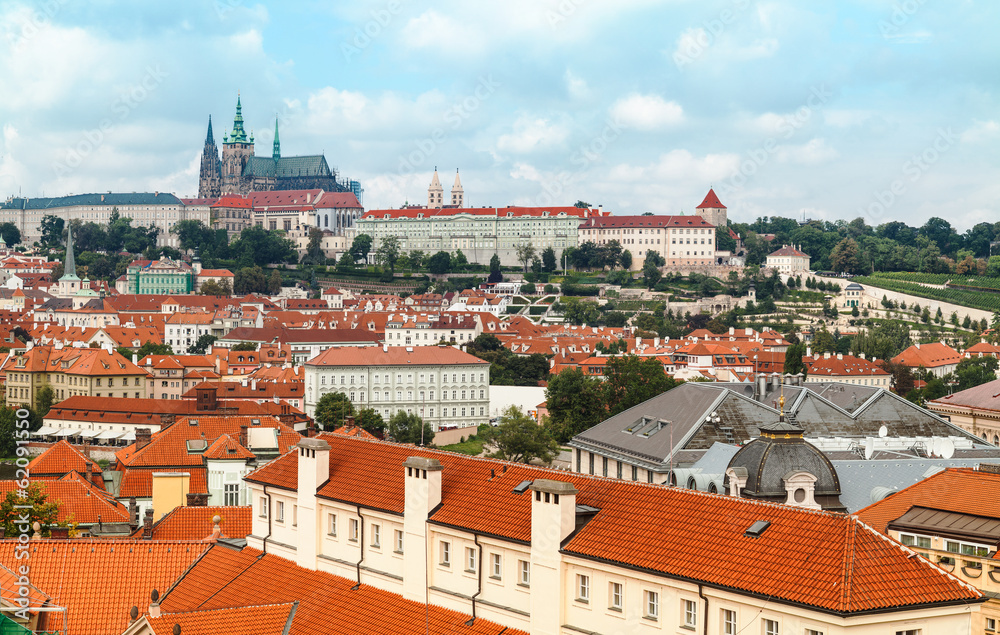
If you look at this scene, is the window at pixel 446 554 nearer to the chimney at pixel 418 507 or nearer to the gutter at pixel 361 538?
the chimney at pixel 418 507

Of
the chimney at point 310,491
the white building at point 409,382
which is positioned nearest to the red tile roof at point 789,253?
the white building at point 409,382

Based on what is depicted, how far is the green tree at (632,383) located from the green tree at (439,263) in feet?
338

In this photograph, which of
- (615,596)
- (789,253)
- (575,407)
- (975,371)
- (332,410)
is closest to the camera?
(615,596)

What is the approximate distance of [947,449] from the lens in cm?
3641

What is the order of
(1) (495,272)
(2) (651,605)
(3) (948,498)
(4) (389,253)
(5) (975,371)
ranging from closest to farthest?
(2) (651,605) → (3) (948,498) → (5) (975,371) → (1) (495,272) → (4) (389,253)

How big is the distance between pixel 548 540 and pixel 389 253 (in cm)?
15674

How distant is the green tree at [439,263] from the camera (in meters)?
167

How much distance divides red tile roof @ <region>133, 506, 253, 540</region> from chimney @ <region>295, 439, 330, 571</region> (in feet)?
13.2

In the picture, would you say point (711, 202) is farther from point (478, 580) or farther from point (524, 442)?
point (478, 580)

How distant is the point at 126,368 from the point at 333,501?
74.3m

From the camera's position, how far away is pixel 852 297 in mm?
138125

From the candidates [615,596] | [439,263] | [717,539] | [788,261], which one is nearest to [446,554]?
[615,596]

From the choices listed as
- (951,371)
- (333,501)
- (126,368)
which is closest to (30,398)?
(126,368)

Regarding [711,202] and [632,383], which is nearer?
[632,383]
